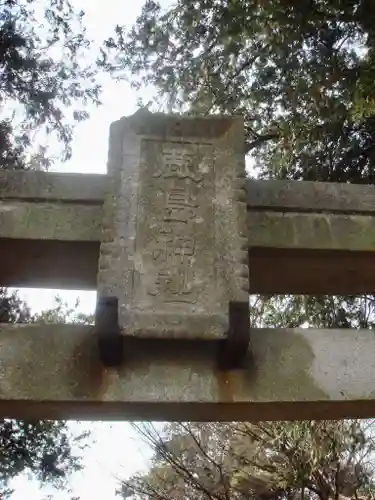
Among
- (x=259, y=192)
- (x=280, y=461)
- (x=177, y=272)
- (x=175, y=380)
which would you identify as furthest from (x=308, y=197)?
(x=280, y=461)

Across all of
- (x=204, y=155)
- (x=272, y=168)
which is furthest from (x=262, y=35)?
(x=204, y=155)

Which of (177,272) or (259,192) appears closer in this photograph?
(177,272)

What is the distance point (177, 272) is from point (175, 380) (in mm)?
464

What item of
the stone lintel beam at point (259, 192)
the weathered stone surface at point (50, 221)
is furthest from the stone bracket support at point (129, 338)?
the stone lintel beam at point (259, 192)

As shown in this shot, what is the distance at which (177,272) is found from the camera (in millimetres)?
2742

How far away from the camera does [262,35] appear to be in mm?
5496

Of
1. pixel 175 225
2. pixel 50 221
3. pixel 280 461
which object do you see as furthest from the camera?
pixel 280 461

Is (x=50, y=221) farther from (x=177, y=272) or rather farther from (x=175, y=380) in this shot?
(x=175, y=380)

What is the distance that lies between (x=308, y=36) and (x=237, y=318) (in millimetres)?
3420

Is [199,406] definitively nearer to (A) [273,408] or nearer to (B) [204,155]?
(A) [273,408]

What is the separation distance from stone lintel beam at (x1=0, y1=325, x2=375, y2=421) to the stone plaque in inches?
6.9

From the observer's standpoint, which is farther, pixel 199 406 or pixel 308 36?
pixel 308 36

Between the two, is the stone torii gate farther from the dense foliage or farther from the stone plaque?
the dense foliage

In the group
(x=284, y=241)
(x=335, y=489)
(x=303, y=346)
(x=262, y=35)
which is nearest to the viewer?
(x=303, y=346)
